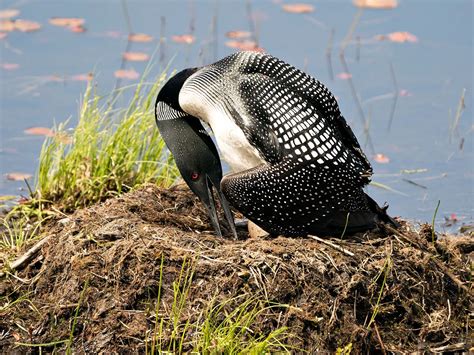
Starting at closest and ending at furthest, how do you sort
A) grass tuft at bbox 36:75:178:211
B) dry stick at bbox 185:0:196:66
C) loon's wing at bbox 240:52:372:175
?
1. loon's wing at bbox 240:52:372:175
2. grass tuft at bbox 36:75:178:211
3. dry stick at bbox 185:0:196:66

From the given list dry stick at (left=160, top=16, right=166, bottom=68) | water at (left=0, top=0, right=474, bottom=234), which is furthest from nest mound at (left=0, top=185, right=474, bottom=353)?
dry stick at (left=160, top=16, right=166, bottom=68)

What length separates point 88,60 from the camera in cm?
1021

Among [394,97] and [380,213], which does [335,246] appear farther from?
[394,97]

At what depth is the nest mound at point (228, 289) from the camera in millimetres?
→ 5340

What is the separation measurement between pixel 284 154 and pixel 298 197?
265mm

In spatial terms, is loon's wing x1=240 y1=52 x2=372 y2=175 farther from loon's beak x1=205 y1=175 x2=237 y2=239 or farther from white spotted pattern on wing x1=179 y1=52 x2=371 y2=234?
loon's beak x1=205 y1=175 x2=237 y2=239

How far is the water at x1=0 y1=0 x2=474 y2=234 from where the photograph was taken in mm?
8586

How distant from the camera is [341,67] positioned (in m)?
10.2

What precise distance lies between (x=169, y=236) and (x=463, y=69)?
5598mm

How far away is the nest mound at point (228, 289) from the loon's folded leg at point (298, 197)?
0.37 ft

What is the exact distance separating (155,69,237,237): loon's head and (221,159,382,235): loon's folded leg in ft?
1.05

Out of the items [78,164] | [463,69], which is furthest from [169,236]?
[463,69]

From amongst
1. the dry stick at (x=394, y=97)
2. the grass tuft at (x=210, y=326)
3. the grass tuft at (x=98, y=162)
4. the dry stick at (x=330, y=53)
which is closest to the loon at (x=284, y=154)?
the grass tuft at (x=210, y=326)

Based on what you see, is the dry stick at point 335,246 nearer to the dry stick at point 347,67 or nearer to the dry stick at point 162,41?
the dry stick at point 347,67
